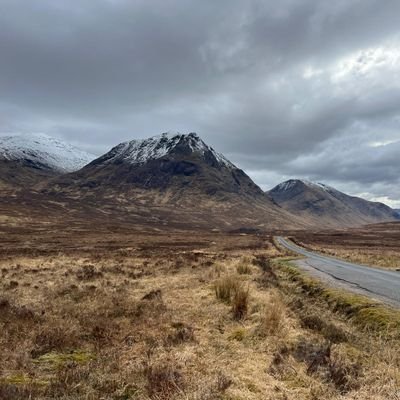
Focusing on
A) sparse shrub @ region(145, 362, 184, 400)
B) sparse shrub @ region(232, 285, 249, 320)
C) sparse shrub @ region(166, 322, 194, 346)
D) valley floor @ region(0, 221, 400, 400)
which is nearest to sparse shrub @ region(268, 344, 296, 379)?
valley floor @ region(0, 221, 400, 400)

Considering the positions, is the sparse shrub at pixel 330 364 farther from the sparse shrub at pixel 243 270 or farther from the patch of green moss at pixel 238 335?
the sparse shrub at pixel 243 270

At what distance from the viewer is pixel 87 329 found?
34.0 ft

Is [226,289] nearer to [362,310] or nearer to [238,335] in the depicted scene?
[238,335]

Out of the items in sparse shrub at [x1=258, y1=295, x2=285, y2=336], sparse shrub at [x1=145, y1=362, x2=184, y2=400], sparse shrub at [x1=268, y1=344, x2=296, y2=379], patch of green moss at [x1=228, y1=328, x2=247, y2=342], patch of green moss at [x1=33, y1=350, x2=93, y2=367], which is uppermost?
sparse shrub at [x1=258, y1=295, x2=285, y2=336]

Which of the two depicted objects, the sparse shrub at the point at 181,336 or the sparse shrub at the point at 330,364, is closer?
the sparse shrub at the point at 330,364

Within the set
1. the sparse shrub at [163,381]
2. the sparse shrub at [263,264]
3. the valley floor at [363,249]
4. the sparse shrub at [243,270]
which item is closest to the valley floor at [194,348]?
the sparse shrub at [163,381]

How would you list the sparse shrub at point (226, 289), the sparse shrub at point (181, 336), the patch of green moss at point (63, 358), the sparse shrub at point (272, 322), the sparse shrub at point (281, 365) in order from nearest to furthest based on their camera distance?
1. the sparse shrub at point (281, 365)
2. the patch of green moss at point (63, 358)
3. the sparse shrub at point (181, 336)
4. the sparse shrub at point (272, 322)
5. the sparse shrub at point (226, 289)

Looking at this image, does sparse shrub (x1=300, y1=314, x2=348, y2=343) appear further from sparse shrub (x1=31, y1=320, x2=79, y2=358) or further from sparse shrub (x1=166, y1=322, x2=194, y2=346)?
sparse shrub (x1=31, y1=320, x2=79, y2=358)

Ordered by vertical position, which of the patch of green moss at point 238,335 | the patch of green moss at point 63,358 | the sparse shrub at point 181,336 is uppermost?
the patch of green moss at point 238,335

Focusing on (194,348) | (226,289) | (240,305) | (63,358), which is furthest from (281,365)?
(226,289)

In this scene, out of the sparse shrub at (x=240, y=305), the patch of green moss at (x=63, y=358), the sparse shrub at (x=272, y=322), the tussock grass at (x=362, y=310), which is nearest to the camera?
the patch of green moss at (x=63, y=358)

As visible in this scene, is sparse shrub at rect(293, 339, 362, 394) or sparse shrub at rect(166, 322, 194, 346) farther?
sparse shrub at rect(166, 322, 194, 346)

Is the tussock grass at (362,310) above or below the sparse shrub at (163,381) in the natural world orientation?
above

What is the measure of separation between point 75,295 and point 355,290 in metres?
12.2
